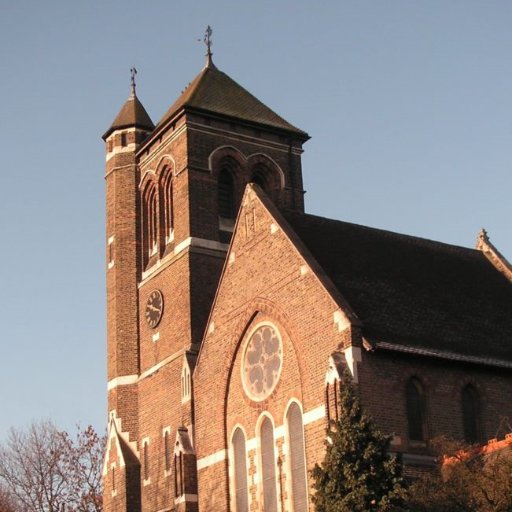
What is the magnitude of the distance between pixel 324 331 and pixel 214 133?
54.3 ft

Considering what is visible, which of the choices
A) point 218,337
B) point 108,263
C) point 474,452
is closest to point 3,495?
point 108,263

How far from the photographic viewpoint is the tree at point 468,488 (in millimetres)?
24547

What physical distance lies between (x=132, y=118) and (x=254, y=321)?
17583mm

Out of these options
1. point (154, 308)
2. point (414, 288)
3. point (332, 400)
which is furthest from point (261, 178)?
point (332, 400)

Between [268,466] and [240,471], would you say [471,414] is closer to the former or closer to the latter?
[268,466]

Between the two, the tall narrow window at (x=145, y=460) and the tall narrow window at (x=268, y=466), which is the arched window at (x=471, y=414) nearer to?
the tall narrow window at (x=268, y=466)

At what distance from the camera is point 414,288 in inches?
1384

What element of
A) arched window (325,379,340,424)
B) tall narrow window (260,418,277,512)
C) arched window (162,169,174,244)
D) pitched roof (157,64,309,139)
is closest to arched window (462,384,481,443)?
arched window (325,379,340,424)

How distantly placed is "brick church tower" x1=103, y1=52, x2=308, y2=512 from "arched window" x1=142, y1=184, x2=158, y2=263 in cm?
5

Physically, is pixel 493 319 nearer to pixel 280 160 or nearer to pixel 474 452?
pixel 474 452

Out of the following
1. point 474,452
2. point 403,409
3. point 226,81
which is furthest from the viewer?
point 226,81

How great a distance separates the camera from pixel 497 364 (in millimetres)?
32438

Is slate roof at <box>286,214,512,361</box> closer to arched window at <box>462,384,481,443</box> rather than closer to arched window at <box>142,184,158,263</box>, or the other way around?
arched window at <box>462,384,481,443</box>

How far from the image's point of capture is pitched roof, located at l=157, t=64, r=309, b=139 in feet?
152
